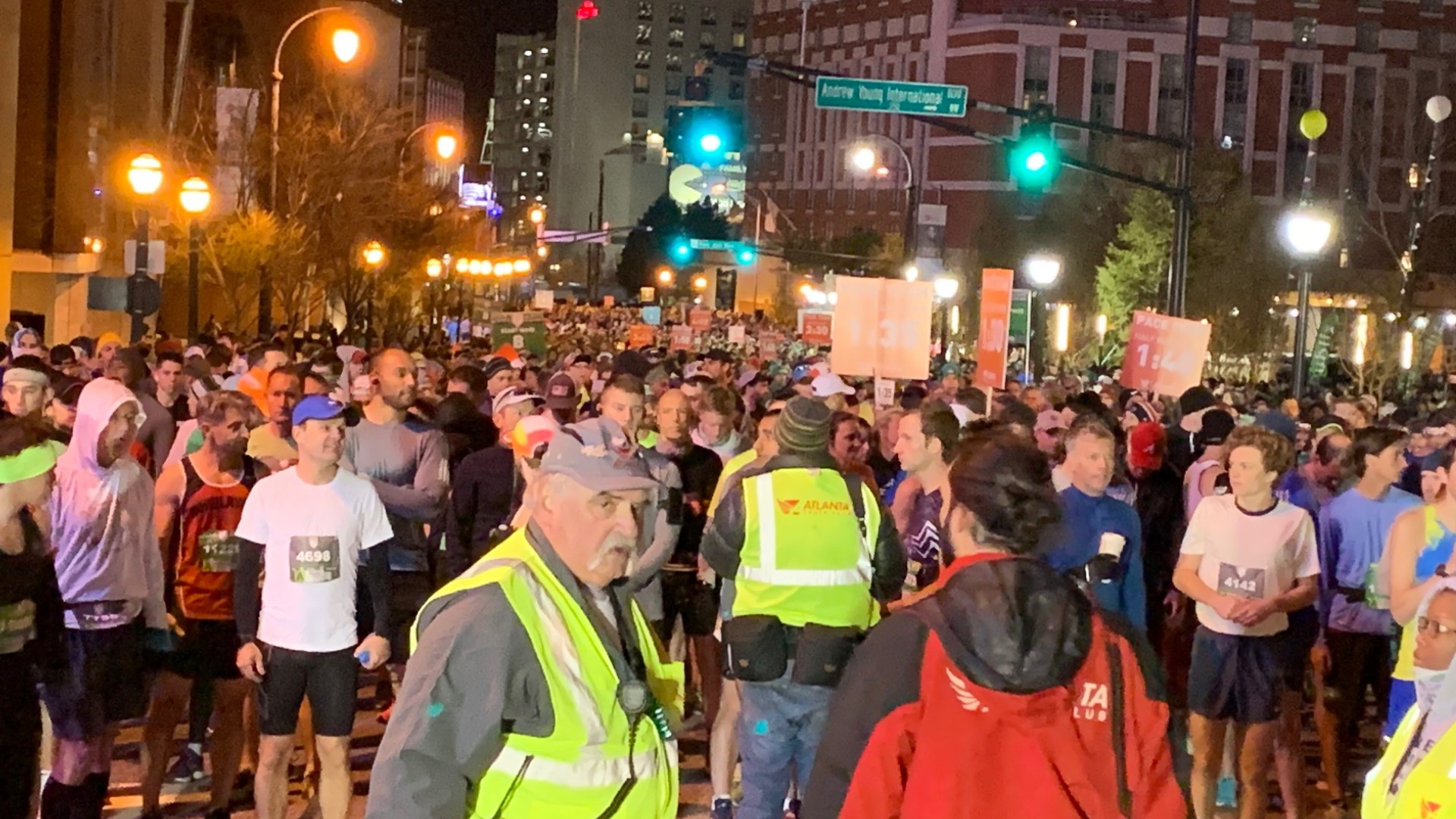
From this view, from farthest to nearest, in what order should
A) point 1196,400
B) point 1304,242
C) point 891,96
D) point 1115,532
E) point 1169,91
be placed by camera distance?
point 1169,91 → point 1304,242 → point 891,96 → point 1196,400 → point 1115,532

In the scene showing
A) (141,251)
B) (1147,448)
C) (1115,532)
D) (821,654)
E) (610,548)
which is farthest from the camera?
(141,251)

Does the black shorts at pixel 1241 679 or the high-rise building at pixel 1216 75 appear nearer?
the black shorts at pixel 1241 679

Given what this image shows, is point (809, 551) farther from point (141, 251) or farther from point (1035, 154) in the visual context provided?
point (141, 251)

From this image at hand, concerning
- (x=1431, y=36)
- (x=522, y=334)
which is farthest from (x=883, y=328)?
(x=1431, y=36)

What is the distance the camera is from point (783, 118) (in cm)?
12288

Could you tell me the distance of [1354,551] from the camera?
9.96 m

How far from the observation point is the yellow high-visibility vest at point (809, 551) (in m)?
7.25

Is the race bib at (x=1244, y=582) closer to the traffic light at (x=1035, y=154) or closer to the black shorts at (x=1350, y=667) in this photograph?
the black shorts at (x=1350, y=667)

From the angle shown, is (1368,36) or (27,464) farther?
(1368,36)

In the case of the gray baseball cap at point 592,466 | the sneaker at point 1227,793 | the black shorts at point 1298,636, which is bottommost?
the sneaker at point 1227,793

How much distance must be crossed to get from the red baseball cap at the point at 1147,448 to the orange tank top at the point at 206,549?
17.2 ft

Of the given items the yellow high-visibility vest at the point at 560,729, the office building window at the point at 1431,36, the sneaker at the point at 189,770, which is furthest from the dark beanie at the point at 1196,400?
the office building window at the point at 1431,36

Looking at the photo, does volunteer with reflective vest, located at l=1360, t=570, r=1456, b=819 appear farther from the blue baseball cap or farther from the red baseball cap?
the red baseball cap

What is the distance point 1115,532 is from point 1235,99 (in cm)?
8954
